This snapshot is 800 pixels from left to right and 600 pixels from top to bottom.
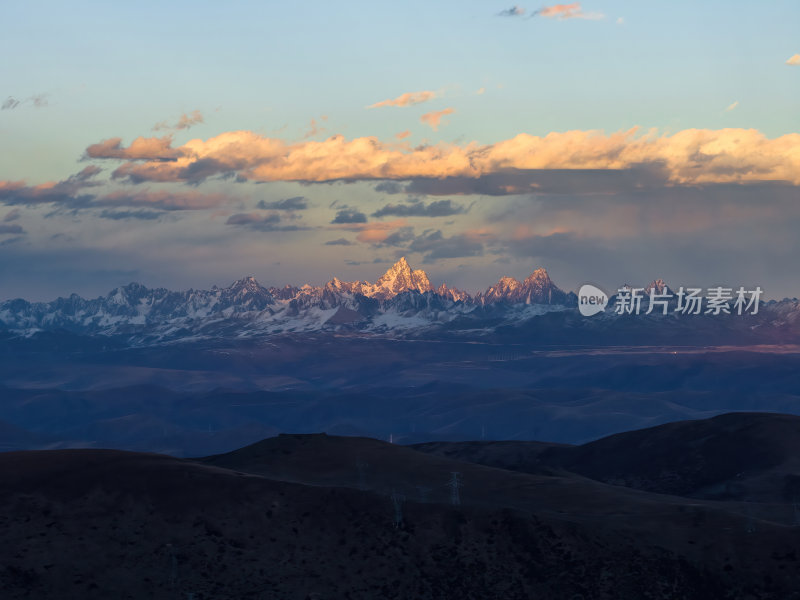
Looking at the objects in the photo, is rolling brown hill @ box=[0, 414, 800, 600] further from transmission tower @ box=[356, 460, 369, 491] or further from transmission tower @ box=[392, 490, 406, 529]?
transmission tower @ box=[356, 460, 369, 491]

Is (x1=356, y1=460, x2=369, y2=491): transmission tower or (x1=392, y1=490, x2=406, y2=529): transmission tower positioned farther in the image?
(x1=356, y1=460, x2=369, y2=491): transmission tower

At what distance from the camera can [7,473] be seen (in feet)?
499

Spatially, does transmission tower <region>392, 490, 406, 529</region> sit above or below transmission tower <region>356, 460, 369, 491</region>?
above

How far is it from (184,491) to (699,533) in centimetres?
6422

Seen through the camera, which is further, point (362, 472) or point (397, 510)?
point (362, 472)

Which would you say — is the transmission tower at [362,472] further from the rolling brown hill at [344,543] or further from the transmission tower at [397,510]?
the transmission tower at [397,510]

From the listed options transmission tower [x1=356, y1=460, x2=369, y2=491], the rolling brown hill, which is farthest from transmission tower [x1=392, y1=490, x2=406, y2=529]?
transmission tower [x1=356, y1=460, x2=369, y2=491]

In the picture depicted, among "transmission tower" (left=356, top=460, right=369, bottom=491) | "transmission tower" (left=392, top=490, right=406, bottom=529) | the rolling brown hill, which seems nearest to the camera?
the rolling brown hill

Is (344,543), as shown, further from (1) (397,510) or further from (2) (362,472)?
(2) (362,472)

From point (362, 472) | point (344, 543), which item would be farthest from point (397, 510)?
point (362, 472)

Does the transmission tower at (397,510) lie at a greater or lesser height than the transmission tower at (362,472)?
greater

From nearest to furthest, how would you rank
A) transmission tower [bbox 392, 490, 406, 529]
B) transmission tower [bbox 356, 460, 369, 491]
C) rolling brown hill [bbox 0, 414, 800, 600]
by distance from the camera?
rolling brown hill [bbox 0, 414, 800, 600] → transmission tower [bbox 392, 490, 406, 529] → transmission tower [bbox 356, 460, 369, 491]

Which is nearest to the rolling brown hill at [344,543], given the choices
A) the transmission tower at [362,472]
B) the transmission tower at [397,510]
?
the transmission tower at [397,510]

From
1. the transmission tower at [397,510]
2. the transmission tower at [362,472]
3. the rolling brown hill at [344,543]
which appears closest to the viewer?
the rolling brown hill at [344,543]
